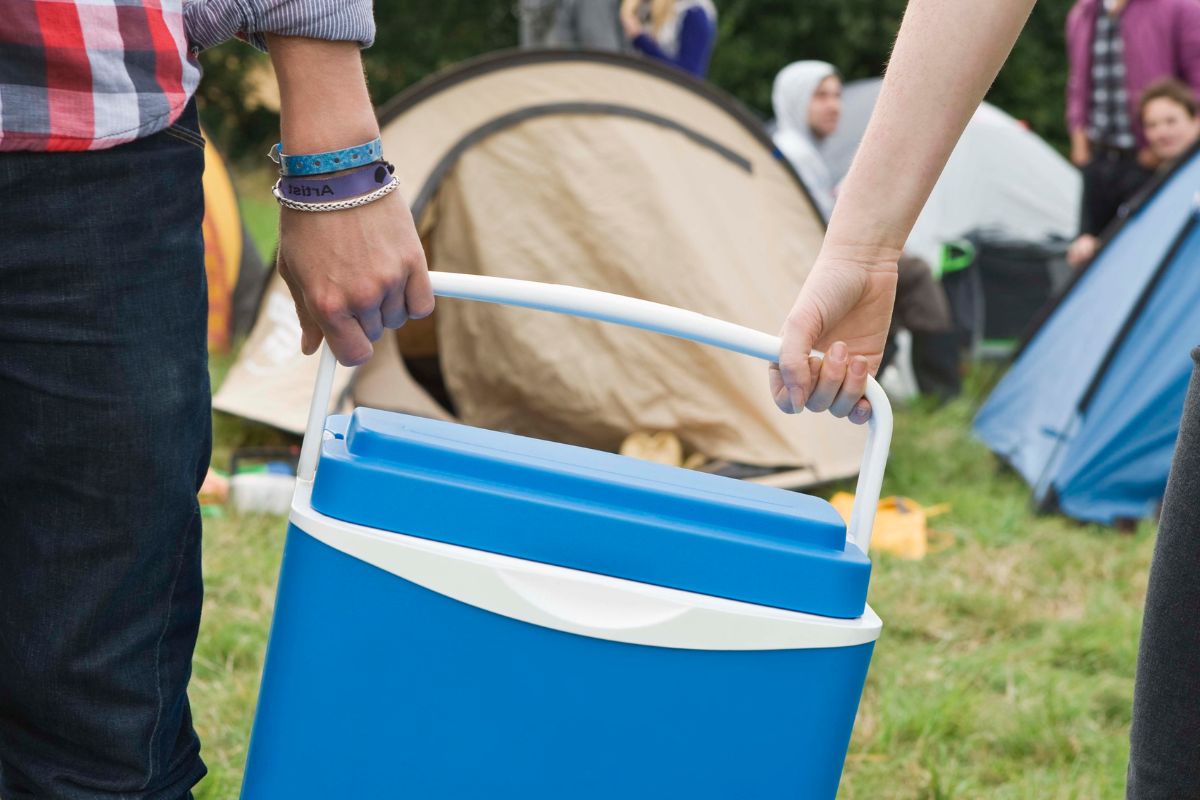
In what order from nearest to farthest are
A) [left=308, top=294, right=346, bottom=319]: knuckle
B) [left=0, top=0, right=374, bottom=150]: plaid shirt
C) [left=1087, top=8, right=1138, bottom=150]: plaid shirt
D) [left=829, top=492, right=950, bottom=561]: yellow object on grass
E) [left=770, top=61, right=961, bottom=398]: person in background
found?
[left=0, top=0, right=374, bottom=150]: plaid shirt < [left=308, top=294, right=346, bottom=319]: knuckle < [left=829, top=492, right=950, bottom=561]: yellow object on grass < [left=770, top=61, right=961, bottom=398]: person in background < [left=1087, top=8, right=1138, bottom=150]: plaid shirt

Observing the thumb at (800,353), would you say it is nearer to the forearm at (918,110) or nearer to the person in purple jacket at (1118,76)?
the forearm at (918,110)

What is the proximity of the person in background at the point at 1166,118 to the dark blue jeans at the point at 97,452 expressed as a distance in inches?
138

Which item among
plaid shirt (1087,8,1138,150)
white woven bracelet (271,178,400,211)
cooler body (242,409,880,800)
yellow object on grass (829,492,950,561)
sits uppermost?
white woven bracelet (271,178,400,211)

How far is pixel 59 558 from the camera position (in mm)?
731

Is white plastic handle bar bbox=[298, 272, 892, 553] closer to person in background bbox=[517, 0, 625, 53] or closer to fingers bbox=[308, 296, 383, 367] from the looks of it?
fingers bbox=[308, 296, 383, 367]

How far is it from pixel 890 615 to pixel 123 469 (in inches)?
67.1

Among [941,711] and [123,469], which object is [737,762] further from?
[941,711]

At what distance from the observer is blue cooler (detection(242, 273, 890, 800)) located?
2.46 ft

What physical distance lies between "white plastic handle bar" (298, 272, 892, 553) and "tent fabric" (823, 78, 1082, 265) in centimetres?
462

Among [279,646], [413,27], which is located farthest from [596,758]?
[413,27]

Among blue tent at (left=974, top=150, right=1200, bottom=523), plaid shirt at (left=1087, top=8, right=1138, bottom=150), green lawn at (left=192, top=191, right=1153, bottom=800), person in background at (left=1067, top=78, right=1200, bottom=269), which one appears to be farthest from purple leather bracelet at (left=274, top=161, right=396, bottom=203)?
plaid shirt at (left=1087, top=8, right=1138, bottom=150)

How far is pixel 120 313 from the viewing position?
71 cm

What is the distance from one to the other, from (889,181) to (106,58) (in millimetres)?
472

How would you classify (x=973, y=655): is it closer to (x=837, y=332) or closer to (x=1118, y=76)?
(x=837, y=332)
